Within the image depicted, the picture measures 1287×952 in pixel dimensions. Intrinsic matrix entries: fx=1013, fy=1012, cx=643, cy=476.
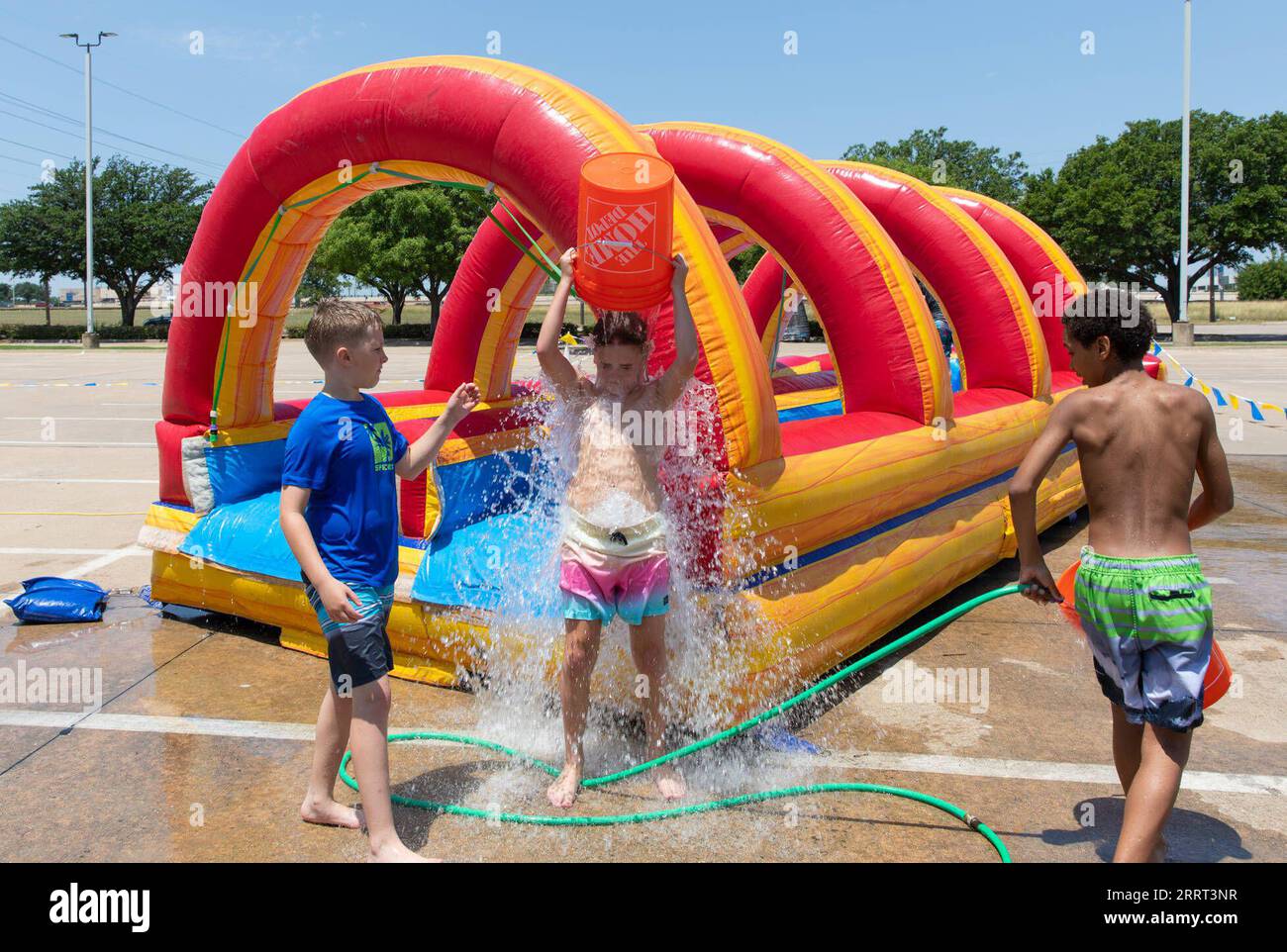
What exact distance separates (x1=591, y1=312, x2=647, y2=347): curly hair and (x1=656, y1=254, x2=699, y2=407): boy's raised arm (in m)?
0.14

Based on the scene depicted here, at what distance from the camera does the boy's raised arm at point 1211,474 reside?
8.48 ft

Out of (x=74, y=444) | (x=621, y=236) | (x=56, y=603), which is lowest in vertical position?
(x=56, y=603)

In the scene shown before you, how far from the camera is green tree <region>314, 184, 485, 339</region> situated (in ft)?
123

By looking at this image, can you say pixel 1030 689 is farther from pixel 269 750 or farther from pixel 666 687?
pixel 269 750

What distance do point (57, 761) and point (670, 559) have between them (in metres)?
2.23

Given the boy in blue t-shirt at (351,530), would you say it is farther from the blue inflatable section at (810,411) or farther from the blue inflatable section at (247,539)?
the blue inflatable section at (810,411)

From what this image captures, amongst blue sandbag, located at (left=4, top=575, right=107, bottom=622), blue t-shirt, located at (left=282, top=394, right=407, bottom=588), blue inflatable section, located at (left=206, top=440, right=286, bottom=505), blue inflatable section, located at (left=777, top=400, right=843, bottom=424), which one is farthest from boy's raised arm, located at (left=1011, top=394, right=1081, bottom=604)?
blue inflatable section, located at (left=777, top=400, right=843, bottom=424)

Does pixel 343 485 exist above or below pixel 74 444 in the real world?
above

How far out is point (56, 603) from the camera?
5.04 metres

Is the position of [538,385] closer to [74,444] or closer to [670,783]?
[670,783]

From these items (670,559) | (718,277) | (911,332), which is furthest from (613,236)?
(911,332)

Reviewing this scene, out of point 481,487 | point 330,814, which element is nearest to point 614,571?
point 330,814

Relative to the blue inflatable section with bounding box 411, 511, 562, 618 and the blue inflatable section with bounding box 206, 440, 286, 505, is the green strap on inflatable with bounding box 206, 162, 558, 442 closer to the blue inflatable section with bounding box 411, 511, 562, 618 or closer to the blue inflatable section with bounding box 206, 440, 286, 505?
the blue inflatable section with bounding box 206, 440, 286, 505

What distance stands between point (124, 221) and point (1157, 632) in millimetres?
53359
